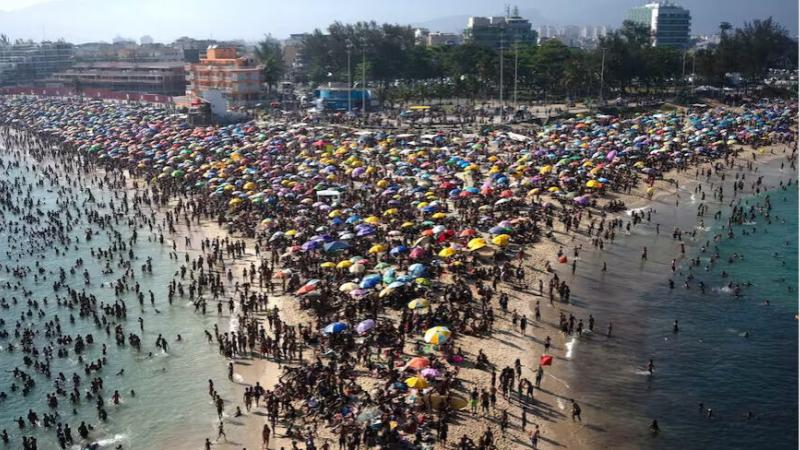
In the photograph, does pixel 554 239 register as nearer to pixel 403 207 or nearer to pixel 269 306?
pixel 403 207

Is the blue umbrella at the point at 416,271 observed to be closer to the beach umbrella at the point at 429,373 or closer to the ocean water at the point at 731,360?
the beach umbrella at the point at 429,373

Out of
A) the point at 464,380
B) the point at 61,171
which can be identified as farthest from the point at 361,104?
the point at 464,380

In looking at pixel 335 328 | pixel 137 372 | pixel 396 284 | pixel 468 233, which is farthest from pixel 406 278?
pixel 137 372

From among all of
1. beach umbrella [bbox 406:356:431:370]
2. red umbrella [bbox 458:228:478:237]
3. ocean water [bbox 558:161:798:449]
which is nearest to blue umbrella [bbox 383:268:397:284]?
red umbrella [bbox 458:228:478:237]

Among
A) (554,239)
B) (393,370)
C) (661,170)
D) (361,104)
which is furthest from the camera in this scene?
(361,104)

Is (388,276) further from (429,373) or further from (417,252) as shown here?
(429,373)
